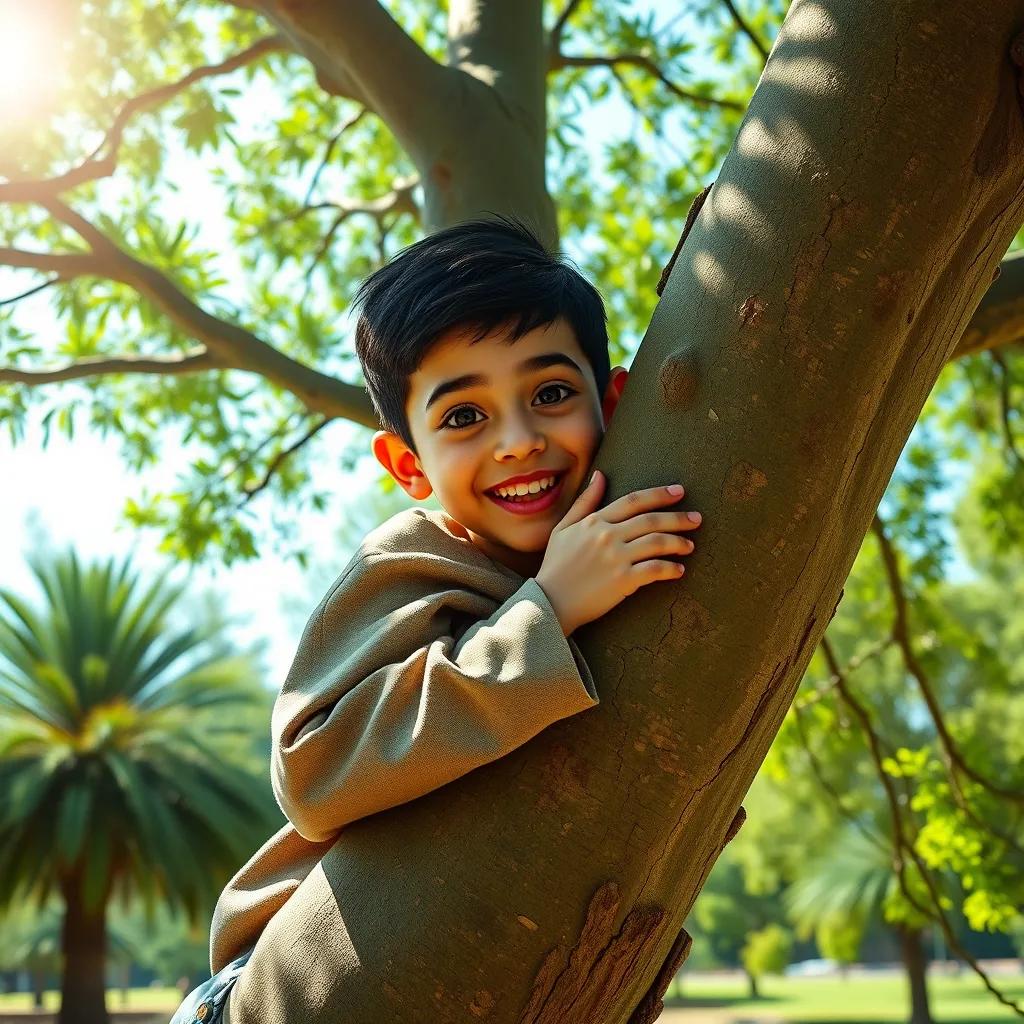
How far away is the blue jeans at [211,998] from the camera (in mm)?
1553

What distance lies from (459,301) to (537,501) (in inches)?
12.1

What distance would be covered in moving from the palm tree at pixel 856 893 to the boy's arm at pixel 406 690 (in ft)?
94.7

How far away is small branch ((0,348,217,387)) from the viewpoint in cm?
416

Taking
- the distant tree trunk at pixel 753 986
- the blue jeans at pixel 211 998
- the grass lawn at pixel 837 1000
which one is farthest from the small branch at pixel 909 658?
the distant tree trunk at pixel 753 986

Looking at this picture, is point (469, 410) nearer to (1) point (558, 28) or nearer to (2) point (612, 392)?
(2) point (612, 392)

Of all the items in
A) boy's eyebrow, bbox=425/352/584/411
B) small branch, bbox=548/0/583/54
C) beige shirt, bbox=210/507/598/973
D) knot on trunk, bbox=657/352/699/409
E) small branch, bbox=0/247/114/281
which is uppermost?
small branch, bbox=548/0/583/54

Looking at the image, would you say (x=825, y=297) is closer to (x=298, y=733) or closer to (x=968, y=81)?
(x=968, y=81)

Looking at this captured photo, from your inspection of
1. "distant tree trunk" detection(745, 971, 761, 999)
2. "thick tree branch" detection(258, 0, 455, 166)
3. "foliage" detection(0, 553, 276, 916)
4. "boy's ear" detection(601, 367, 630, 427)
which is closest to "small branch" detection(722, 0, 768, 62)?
"thick tree branch" detection(258, 0, 455, 166)

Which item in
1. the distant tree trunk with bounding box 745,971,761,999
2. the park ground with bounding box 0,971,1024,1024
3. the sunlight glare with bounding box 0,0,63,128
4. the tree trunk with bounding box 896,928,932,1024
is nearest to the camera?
the sunlight glare with bounding box 0,0,63,128

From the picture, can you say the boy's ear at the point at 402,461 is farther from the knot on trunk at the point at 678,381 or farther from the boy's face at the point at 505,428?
the knot on trunk at the point at 678,381

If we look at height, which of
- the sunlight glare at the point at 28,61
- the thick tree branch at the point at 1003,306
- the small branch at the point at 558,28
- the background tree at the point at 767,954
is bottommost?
the background tree at the point at 767,954

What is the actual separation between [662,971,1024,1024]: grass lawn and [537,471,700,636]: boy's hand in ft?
105

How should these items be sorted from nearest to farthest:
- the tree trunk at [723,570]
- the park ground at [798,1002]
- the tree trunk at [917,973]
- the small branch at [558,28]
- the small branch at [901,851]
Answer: the tree trunk at [723,570] < the small branch at [901,851] < the small branch at [558,28] < the tree trunk at [917,973] < the park ground at [798,1002]

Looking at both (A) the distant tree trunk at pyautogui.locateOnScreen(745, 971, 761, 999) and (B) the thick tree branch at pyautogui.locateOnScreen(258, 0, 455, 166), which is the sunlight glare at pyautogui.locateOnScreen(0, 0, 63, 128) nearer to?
(B) the thick tree branch at pyautogui.locateOnScreen(258, 0, 455, 166)
